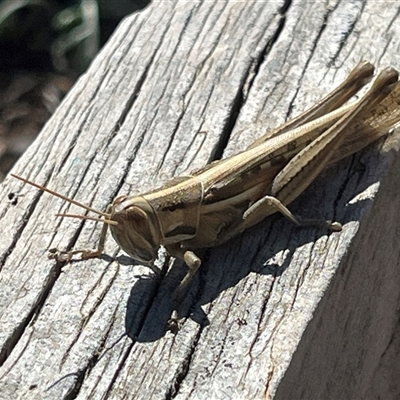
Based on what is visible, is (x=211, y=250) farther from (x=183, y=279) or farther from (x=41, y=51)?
(x=41, y=51)

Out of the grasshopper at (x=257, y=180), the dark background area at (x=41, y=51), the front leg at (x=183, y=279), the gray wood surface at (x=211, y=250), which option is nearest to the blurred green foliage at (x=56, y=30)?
the dark background area at (x=41, y=51)

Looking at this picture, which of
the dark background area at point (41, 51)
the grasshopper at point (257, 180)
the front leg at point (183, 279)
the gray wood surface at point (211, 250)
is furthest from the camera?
the dark background area at point (41, 51)

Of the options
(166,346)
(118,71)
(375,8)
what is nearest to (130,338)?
(166,346)

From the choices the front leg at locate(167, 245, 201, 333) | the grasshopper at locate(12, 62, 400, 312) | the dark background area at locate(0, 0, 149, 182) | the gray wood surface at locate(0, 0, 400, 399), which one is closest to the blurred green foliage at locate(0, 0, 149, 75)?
the dark background area at locate(0, 0, 149, 182)

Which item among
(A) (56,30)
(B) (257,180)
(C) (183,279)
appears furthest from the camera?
(A) (56,30)

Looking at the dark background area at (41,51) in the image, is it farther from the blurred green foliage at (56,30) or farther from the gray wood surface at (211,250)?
the gray wood surface at (211,250)

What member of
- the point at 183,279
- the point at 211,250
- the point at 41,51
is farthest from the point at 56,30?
the point at 183,279
